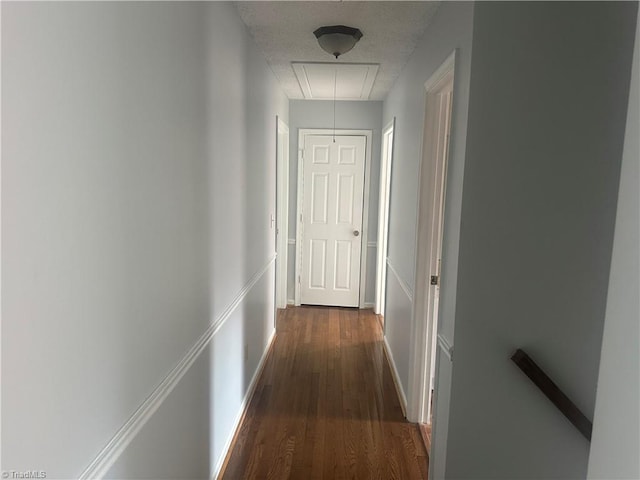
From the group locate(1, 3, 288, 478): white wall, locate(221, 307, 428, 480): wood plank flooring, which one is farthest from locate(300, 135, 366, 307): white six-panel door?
locate(1, 3, 288, 478): white wall

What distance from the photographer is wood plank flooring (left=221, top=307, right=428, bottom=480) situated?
2.24 meters

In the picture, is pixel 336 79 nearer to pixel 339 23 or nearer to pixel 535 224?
pixel 339 23

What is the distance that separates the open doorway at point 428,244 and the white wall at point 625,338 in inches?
62.8

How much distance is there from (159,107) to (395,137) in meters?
2.67

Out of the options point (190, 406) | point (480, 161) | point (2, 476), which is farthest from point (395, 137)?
point (2, 476)

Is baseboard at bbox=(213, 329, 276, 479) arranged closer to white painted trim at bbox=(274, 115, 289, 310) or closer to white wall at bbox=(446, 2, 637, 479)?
white wall at bbox=(446, 2, 637, 479)

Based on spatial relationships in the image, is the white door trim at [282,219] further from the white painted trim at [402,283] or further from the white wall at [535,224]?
the white wall at [535,224]

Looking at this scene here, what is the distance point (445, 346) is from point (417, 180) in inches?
45.0

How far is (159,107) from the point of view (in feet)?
4.28

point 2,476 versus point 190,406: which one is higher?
point 2,476

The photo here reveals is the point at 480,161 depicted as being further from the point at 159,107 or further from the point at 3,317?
the point at 3,317

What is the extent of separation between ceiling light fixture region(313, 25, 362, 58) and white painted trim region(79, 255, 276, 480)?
5.37 feet

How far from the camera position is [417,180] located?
263cm

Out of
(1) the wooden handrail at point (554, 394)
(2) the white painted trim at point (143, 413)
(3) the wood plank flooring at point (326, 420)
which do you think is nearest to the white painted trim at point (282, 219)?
(3) the wood plank flooring at point (326, 420)
